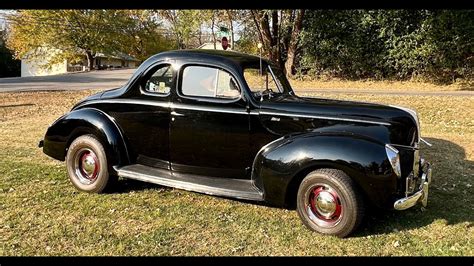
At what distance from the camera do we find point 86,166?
5.48m

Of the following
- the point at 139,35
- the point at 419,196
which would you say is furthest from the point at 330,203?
the point at 139,35

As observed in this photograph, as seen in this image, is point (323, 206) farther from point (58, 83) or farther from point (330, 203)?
point (58, 83)

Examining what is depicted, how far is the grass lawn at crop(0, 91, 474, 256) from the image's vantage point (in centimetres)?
388

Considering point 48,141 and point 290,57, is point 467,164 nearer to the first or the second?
point 48,141

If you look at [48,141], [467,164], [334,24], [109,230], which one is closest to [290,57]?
[334,24]

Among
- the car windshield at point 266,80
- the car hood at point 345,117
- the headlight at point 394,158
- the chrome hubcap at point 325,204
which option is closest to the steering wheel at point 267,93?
the car windshield at point 266,80

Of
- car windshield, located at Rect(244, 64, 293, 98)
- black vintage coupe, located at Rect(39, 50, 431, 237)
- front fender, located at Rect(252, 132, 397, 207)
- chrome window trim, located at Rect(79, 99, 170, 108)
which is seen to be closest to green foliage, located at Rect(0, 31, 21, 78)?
chrome window trim, located at Rect(79, 99, 170, 108)

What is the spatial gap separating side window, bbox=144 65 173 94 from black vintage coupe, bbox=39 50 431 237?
1 cm

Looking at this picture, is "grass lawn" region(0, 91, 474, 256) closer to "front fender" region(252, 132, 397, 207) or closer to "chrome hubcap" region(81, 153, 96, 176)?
"chrome hubcap" region(81, 153, 96, 176)

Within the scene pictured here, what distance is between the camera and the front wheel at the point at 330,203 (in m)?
4.03

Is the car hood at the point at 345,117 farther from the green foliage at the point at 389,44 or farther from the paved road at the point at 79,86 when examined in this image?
the green foliage at the point at 389,44

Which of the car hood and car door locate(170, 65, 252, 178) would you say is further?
car door locate(170, 65, 252, 178)

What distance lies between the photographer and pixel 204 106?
482cm
